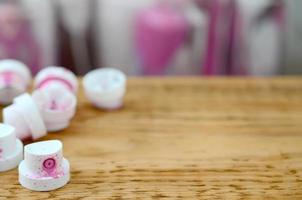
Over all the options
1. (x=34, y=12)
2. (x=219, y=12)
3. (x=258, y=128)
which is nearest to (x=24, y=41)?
(x=34, y=12)

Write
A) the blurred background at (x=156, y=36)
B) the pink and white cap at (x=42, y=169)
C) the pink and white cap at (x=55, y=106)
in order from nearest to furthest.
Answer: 1. the pink and white cap at (x=42, y=169)
2. the pink and white cap at (x=55, y=106)
3. the blurred background at (x=156, y=36)

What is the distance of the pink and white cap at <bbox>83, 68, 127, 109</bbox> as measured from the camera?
35.7 inches

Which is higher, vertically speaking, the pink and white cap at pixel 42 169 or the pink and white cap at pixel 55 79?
the pink and white cap at pixel 55 79

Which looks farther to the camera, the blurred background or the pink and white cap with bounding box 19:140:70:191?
the blurred background

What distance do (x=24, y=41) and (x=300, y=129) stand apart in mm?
597

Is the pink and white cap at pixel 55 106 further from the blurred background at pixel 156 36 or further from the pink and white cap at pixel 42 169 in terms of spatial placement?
the blurred background at pixel 156 36

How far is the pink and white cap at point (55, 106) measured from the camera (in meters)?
0.82

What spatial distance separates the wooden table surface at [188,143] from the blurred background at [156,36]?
190 mm

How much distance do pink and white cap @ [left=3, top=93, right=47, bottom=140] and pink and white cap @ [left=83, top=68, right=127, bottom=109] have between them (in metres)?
0.14

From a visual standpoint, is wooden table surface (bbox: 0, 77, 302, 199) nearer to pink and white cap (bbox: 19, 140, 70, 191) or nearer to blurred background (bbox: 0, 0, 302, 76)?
pink and white cap (bbox: 19, 140, 70, 191)

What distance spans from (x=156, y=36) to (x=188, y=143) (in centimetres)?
39

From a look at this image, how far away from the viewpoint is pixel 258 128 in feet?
2.85

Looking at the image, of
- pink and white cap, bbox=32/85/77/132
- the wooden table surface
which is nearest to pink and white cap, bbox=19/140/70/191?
the wooden table surface

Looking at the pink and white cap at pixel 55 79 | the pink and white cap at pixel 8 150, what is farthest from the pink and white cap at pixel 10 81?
the pink and white cap at pixel 8 150
